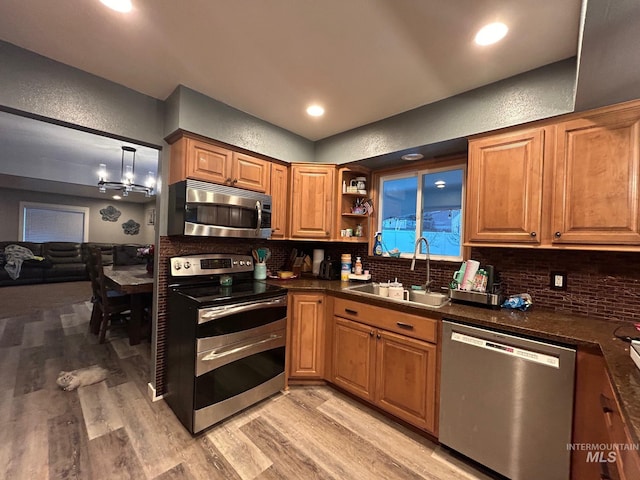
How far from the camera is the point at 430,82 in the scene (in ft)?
5.93

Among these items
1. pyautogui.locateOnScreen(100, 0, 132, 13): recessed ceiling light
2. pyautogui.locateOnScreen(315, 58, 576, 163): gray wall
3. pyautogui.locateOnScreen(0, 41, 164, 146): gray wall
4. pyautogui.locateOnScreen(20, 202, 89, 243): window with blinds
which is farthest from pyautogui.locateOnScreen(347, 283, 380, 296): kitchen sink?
pyautogui.locateOnScreen(20, 202, 89, 243): window with blinds

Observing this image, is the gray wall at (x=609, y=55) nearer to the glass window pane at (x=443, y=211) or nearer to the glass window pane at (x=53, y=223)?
the glass window pane at (x=443, y=211)

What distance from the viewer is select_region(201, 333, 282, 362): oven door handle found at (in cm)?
174

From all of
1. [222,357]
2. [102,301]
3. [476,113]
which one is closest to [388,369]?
[222,357]

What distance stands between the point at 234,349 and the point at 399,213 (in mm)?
1995

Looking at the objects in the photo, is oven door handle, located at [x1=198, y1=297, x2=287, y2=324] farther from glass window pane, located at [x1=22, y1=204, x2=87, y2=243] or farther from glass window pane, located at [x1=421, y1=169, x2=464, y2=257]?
glass window pane, located at [x1=22, y1=204, x2=87, y2=243]

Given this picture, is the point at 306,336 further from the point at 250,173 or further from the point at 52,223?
the point at 52,223

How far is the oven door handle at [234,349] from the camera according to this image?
1740mm

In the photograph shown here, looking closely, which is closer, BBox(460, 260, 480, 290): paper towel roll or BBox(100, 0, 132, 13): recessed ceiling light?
BBox(100, 0, 132, 13): recessed ceiling light

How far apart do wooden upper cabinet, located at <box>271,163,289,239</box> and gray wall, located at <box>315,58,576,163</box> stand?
725 mm

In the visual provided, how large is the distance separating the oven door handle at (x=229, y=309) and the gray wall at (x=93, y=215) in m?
7.63

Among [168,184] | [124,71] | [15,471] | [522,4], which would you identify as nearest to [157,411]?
[15,471]

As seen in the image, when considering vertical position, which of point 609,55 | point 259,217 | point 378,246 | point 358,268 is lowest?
point 358,268

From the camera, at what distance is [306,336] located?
2309 millimetres
